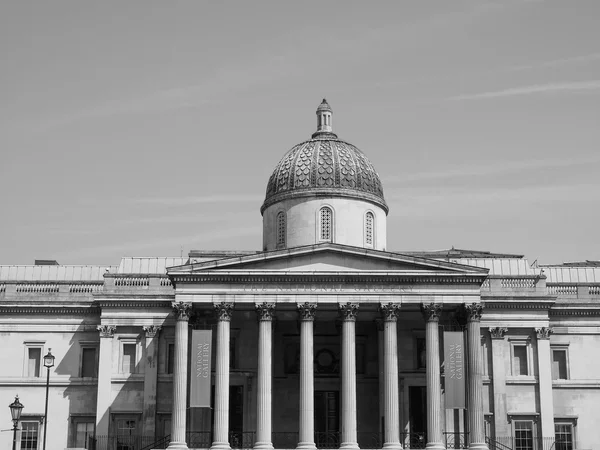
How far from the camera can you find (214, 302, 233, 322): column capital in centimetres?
5972

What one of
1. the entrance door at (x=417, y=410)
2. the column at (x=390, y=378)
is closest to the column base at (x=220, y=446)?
the column at (x=390, y=378)

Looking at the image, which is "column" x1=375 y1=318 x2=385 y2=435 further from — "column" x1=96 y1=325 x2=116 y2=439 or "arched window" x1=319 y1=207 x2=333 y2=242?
"column" x1=96 y1=325 x2=116 y2=439

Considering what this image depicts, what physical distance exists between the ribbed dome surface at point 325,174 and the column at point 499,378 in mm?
11799

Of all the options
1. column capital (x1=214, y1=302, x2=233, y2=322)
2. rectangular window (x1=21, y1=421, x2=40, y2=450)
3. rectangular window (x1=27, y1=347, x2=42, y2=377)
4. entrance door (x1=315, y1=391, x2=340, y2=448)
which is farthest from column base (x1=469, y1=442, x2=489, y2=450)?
rectangular window (x1=27, y1=347, x2=42, y2=377)

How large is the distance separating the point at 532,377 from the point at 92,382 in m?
27.1

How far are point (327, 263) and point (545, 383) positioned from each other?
15.9 meters

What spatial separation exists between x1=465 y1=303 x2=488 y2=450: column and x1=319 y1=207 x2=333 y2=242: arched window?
11.8 meters

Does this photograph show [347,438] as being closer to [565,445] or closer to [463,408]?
[463,408]

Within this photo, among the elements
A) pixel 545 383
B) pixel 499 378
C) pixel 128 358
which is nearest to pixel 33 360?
pixel 128 358

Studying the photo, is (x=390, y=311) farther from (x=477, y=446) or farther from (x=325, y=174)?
(x=325, y=174)

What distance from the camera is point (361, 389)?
6456cm

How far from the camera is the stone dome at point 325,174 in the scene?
68688 mm

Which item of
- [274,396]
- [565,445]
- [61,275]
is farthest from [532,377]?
[61,275]

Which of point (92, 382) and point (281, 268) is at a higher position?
point (281, 268)
